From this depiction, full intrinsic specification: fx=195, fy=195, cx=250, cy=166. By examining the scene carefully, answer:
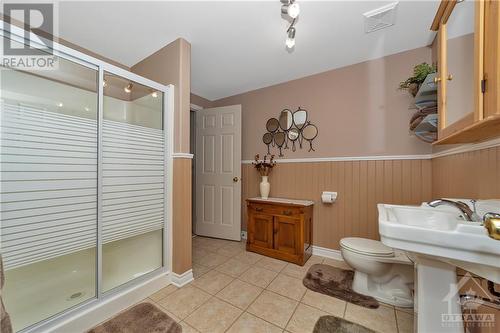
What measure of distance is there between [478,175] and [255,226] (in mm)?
2013

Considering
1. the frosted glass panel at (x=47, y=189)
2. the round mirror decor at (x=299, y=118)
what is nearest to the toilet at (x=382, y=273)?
the round mirror decor at (x=299, y=118)

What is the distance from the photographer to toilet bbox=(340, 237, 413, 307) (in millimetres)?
1542

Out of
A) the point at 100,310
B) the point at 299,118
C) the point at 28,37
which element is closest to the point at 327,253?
the point at 299,118

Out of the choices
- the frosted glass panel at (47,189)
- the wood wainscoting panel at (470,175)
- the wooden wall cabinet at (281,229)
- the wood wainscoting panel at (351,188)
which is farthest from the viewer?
the wooden wall cabinet at (281,229)

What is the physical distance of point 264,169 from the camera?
9.18 ft

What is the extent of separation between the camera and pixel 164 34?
1.85 m

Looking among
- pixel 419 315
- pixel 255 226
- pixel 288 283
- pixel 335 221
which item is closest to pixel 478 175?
pixel 419 315

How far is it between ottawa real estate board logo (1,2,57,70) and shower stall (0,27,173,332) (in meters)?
0.02

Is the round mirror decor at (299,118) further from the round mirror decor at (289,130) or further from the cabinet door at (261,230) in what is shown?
the cabinet door at (261,230)

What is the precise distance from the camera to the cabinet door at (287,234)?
2211 mm

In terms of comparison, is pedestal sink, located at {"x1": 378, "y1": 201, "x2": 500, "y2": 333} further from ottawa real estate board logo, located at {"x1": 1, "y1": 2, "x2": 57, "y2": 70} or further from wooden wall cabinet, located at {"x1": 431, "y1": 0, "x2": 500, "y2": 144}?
ottawa real estate board logo, located at {"x1": 1, "y1": 2, "x2": 57, "y2": 70}

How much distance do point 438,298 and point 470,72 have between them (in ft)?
3.49

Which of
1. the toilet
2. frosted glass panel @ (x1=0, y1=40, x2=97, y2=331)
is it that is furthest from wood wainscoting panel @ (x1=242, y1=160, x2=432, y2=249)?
frosted glass panel @ (x1=0, y1=40, x2=97, y2=331)

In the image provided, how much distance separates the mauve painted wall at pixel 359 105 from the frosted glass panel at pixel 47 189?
2132 millimetres
